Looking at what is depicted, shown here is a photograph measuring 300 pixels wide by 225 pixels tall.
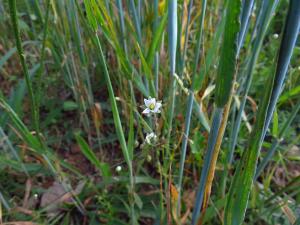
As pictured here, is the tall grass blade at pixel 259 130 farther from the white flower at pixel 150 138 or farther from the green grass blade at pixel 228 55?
the white flower at pixel 150 138

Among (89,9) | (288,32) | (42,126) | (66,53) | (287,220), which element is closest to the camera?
(288,32)

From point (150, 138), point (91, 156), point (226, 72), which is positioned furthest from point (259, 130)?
point (91, 156)

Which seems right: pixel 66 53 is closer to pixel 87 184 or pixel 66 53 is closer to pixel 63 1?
pixel 63 1

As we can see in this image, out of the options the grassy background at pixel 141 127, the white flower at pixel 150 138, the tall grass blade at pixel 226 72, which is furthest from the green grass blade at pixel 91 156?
the tall grass blade at pixel 226 72

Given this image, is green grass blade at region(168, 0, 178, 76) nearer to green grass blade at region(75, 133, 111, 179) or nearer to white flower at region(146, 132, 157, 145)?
white flower at region(146, 132, 157, 145)

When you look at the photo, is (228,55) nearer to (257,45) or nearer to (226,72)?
(226,72)

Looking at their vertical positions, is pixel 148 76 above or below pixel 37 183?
above

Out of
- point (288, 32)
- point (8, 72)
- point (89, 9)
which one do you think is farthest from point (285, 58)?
point (8, 72)
